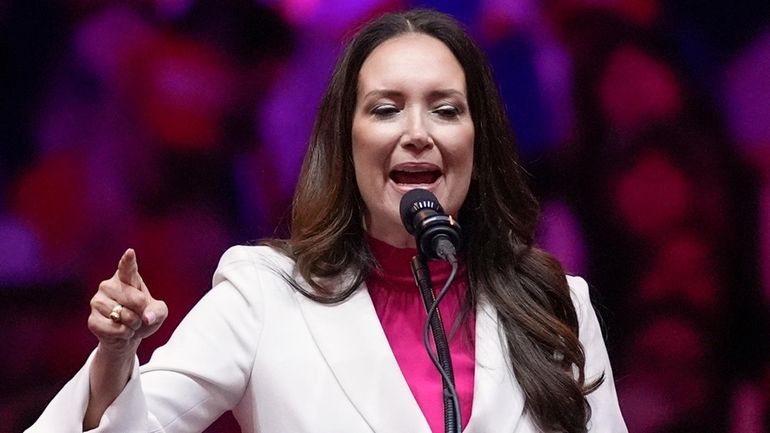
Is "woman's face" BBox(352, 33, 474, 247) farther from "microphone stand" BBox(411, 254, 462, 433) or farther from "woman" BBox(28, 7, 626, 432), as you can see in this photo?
"microphone stand" BBox(411, 254, 462, 433)

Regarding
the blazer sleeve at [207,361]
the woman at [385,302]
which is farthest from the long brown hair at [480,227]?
the blazer sleeve at [207,361]

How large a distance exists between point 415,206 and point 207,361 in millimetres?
472

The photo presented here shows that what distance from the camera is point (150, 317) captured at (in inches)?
61.7

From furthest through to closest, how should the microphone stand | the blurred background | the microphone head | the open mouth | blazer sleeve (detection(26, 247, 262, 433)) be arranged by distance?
the blurred background → the open mouth → blazer sleeve (detection(26, 247, 262, 433)) → the microphone head → the microphone stand

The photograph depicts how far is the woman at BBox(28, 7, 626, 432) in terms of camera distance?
1902mm

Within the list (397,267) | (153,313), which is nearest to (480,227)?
(397,267)

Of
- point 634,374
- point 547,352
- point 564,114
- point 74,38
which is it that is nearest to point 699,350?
point 634,374

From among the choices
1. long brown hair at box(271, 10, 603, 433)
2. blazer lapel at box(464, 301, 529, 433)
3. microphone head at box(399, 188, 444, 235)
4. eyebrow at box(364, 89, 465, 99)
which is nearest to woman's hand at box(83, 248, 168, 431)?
microphone head at box(399, 188, 444, 235)

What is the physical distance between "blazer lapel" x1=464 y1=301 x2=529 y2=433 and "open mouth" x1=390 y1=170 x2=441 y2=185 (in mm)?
247

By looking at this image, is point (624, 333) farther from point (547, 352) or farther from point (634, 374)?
point (547, 352)

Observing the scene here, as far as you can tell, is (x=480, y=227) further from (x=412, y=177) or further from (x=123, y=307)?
(x=123, y=307)

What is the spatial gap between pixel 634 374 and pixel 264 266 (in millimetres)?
1101

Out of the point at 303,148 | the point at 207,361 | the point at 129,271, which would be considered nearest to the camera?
the point at 129,271

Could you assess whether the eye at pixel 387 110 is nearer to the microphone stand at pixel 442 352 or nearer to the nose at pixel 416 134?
the nose at pixel 416 134
